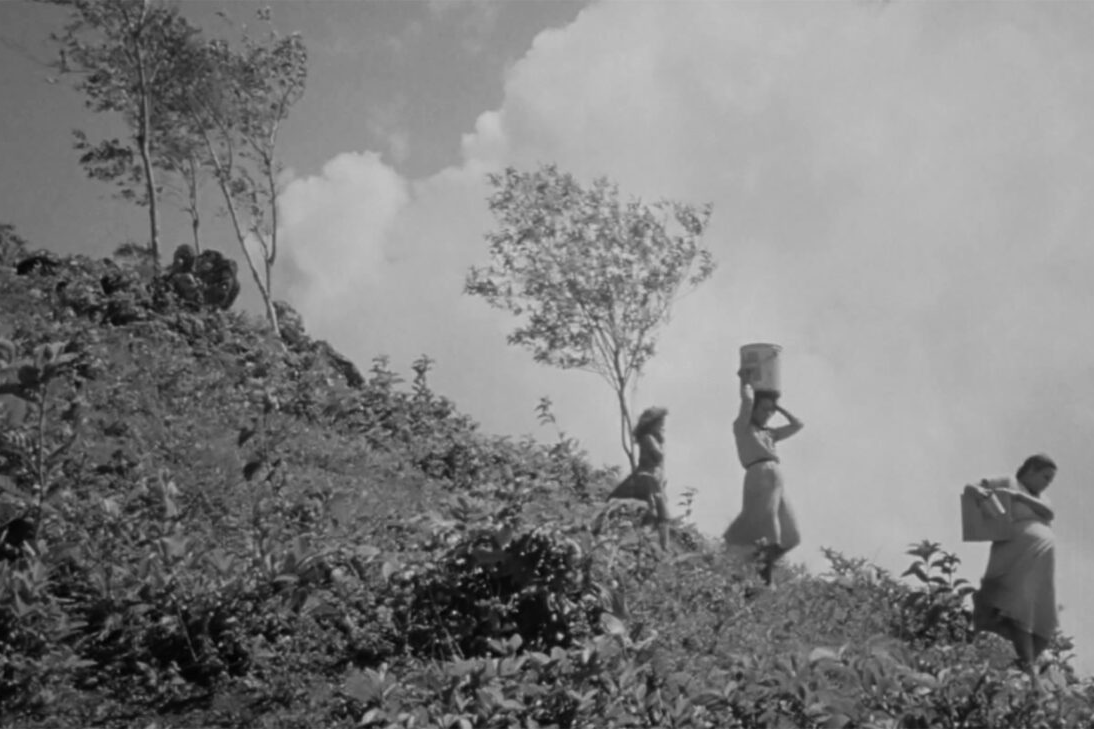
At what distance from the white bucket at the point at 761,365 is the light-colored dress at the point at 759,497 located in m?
0.23

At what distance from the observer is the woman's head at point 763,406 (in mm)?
10578

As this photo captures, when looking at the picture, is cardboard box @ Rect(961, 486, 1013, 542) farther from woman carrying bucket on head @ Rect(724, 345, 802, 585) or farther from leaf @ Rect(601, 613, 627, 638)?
leaf @ Rect(601, 613, 627, 638)

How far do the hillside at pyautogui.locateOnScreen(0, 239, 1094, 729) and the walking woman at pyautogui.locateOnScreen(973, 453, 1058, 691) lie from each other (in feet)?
1.43

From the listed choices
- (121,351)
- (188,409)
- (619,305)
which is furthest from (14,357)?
(619,305)

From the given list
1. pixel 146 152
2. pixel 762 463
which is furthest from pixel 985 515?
pixel 146 152

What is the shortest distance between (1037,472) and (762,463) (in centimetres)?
280

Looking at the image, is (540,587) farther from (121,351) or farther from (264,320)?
(264,320)

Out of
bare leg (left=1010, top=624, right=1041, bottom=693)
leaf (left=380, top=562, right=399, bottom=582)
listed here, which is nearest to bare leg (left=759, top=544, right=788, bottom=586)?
bare leg (left=1010, top=624, right=1041, bottom=693)

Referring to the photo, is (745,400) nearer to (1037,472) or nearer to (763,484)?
(763,484)

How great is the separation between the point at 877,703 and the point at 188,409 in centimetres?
870

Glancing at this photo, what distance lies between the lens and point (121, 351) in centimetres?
1352

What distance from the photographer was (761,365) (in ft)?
34.7

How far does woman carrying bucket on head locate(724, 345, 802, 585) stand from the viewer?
1022cm

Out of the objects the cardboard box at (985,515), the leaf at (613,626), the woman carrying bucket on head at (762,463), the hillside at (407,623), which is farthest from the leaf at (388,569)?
the woman carrying bucket on head at (762,463)
